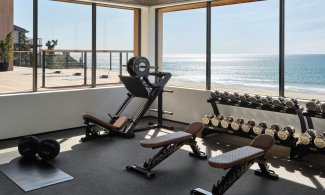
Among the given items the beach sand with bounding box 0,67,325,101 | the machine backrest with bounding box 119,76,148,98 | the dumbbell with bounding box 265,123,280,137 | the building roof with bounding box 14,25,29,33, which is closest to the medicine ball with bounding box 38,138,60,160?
the beach sand with bounding box 0,67,325,101

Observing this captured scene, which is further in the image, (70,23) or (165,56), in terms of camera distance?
(165,56)

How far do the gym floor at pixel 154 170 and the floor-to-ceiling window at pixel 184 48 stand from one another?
1837mm

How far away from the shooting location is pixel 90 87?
5586 millimetres

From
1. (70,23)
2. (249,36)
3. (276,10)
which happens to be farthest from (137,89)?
(249,36)

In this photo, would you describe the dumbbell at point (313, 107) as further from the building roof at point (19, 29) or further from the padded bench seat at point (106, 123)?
the building roof at point (19, 29)

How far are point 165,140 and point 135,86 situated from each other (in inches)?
70.4

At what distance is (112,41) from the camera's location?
231 inches

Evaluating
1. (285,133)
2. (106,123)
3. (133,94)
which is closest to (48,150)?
(106,123)

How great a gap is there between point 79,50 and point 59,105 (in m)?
1.00

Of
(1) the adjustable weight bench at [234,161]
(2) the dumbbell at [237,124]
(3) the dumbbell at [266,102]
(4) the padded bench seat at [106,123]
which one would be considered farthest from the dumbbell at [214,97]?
(1) the adjustable weight bench at [234,161]

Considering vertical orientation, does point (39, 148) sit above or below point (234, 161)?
below

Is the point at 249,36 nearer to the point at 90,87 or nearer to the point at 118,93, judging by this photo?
the point at 118,93

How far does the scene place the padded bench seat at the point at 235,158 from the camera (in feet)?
8.36

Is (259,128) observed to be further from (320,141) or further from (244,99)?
(320,141)
